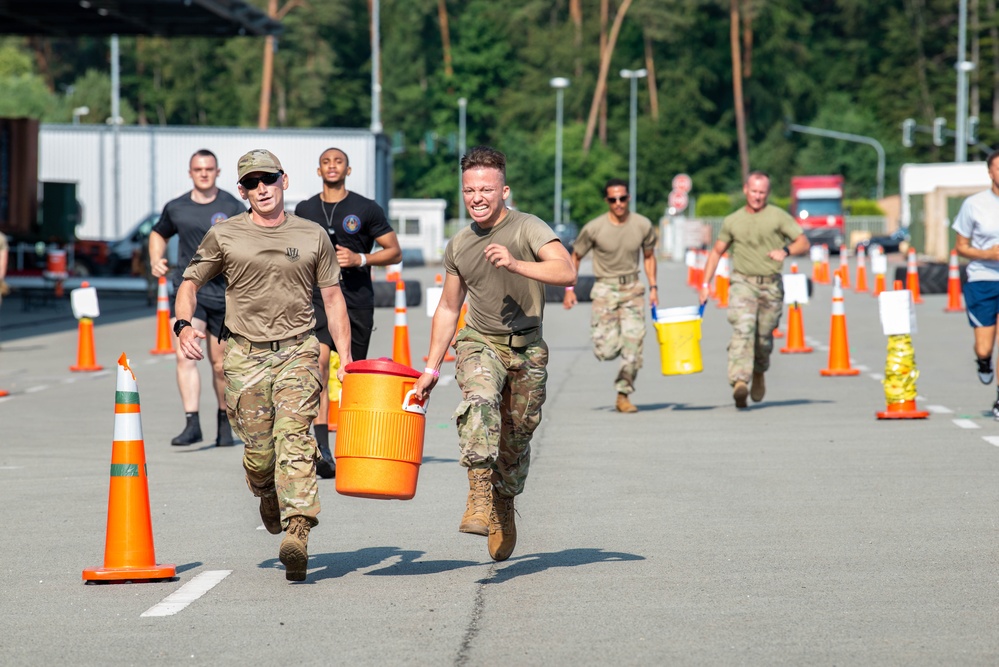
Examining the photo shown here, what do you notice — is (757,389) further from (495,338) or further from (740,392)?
(495,338)

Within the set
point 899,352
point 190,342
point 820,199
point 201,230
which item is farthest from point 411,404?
point 820,199

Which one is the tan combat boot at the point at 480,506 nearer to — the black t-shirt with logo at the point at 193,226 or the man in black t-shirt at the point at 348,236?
the man in black t-shirt at the point at 348,236

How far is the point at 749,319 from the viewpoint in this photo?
47.9ft

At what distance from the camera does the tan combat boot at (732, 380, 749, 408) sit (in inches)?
579

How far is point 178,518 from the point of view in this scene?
924cm

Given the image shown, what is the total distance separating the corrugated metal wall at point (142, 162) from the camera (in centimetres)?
4341

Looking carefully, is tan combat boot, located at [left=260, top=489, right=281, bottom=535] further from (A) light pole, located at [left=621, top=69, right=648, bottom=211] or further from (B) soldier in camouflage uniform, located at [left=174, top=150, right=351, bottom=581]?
(A) light pole, located at [left=621, top=69, right=648, bottom=211]

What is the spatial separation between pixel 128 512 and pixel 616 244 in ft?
25.5

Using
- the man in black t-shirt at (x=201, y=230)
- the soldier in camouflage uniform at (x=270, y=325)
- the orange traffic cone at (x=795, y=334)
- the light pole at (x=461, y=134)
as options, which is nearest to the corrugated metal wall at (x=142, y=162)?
the orange traffic cone at (x=795, y=334)

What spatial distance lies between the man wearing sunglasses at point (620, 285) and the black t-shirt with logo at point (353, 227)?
3833mm

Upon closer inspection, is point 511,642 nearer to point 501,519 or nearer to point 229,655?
point 229,655

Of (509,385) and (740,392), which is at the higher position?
(509,385)

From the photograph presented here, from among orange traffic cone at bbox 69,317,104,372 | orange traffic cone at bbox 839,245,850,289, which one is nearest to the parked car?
orange traffic cone at bbox 839,245,850,289

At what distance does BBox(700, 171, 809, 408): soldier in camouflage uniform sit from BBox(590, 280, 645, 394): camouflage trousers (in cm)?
56
